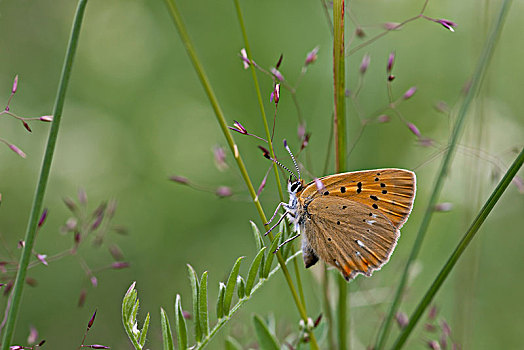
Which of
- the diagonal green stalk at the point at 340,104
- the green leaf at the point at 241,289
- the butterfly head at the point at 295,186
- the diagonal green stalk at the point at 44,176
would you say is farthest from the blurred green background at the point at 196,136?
the diagonal green stalk at the point at 44,176

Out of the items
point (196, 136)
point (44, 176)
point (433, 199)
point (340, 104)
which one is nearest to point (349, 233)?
point (433, 199)

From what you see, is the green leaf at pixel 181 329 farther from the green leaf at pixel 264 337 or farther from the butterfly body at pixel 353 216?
the butterfly body at pixel 353 216

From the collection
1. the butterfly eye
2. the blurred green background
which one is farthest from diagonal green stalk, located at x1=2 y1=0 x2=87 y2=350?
the blurred green background

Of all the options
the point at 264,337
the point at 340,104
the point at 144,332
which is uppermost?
the point at 340,104

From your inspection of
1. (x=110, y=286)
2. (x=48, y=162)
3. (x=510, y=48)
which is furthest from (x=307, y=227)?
(x=510, y=48)

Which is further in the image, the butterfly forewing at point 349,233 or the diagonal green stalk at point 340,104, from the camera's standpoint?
the butterfly forewing at point 349,233

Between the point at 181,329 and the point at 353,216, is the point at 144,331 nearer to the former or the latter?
the point at 181,329

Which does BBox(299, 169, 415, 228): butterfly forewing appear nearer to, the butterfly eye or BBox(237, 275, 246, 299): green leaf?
the butterfly eye
